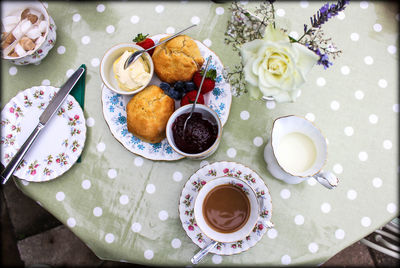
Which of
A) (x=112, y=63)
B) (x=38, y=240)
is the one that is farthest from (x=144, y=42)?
(x=38, y=240)

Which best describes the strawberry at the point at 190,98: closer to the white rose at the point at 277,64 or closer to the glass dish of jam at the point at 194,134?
the glass dish of jam at the point at 194,134

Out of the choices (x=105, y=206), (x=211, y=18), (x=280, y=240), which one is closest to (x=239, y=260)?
(x=280, y=240)

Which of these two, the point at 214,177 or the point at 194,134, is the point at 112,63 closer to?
the point at 194,134

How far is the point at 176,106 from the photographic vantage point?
3.29 ft

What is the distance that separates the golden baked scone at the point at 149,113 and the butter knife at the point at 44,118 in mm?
259

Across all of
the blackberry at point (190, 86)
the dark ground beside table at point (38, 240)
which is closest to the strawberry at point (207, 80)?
the blackberry at point (190, 86)

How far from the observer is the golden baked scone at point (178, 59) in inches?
36.8

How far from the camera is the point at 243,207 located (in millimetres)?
955

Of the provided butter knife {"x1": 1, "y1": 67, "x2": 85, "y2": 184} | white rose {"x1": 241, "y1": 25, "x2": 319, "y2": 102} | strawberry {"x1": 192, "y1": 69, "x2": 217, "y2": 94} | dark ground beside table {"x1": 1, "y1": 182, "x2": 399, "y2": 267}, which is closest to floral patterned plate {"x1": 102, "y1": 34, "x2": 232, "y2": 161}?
strawberry {"x1": 192, "y1": 69, "x2": 217, "y2": 94}

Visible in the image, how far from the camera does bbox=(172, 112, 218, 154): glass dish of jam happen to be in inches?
35.2

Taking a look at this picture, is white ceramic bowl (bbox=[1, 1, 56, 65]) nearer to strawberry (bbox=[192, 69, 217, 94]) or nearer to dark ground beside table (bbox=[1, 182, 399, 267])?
strawberry (bbox=[192, 69, 217, 94])

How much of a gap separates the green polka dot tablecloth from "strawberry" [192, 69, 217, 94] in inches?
5.1

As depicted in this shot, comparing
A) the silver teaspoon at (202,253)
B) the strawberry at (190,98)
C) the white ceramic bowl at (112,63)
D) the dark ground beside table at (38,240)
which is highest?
the white ceramic bowl at (112,63)

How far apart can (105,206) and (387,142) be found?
1.02 metres
